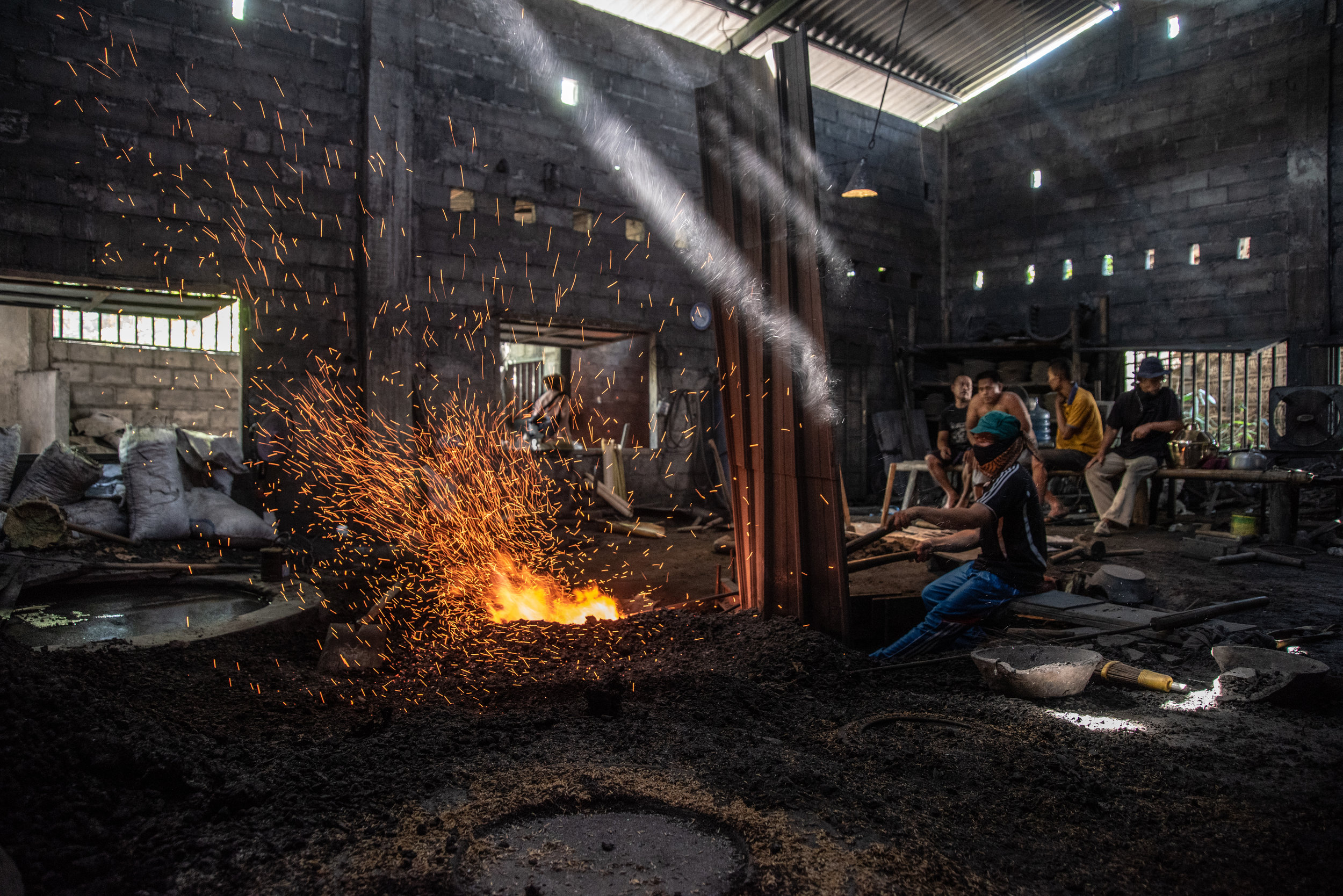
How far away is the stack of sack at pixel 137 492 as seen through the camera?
609cm

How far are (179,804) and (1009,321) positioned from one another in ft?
44.4

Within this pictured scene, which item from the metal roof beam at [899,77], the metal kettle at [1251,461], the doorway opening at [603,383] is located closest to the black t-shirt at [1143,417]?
the metal kettle at [1251,461]

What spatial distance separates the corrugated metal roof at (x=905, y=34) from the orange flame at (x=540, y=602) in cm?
818

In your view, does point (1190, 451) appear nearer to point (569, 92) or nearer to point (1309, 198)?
point (1309, 198)

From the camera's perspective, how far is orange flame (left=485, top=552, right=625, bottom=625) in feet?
15.1

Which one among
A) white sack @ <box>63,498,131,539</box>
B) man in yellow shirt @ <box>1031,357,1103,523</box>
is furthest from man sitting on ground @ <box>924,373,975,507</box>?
white sack @ <box>63,498,131,539</box>

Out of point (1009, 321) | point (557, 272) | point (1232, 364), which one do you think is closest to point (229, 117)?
point (557, 272)

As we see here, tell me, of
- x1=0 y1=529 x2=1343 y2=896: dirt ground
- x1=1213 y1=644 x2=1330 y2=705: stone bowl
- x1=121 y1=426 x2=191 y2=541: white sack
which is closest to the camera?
x1=0 y1=529 x2=1343 y2=896: dirt ground

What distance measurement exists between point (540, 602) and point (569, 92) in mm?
7457

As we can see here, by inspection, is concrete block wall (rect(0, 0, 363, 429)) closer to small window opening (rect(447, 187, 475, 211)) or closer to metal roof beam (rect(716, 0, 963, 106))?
small window opening (rect(447, 187, 475, 211))

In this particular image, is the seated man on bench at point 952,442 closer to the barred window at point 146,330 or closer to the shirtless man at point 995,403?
the shirtless man at point 995,403

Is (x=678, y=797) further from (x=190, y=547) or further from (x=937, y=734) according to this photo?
(x=190, y=547)

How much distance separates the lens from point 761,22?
1042 centimetres

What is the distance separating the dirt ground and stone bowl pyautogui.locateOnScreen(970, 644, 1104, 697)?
8 centimetres
